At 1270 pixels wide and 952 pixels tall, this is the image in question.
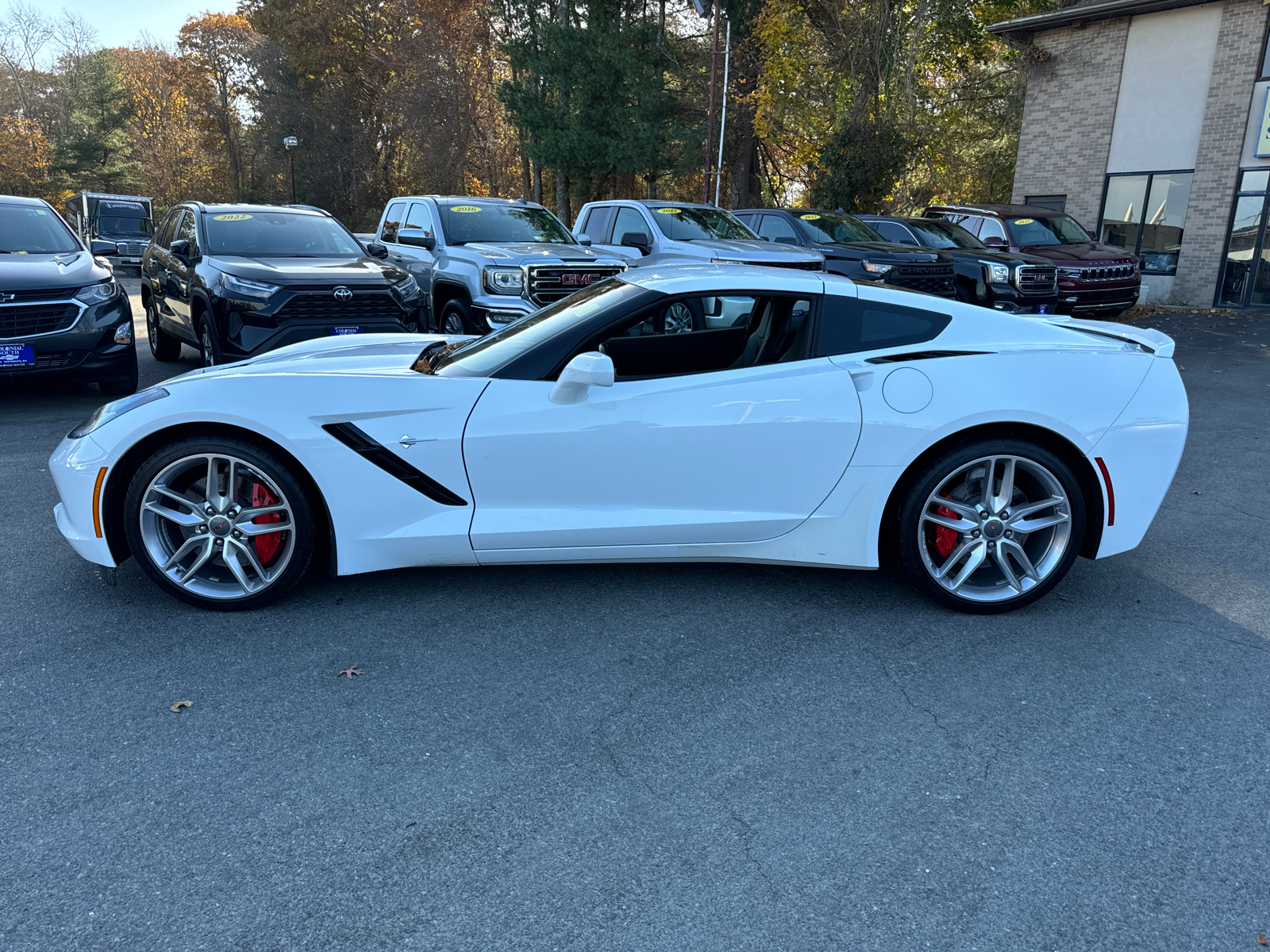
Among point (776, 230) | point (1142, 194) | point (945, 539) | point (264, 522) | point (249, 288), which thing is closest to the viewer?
point (264, 522)

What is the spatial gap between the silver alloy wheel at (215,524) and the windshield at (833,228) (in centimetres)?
1138

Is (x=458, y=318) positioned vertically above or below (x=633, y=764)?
above

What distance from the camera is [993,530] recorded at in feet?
12.8

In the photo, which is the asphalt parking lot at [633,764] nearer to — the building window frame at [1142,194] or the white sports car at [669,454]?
the white sports car at [669,454]

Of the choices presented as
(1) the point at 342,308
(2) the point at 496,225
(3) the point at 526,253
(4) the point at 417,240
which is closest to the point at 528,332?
(1) the point at 342,308

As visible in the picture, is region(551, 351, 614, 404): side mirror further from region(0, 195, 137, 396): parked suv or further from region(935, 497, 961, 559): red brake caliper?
region(0, 195, 137, 396): parked suv

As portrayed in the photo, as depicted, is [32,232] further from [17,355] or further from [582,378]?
[582,378]

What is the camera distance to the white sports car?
3.69 metres

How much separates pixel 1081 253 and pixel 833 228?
4.61m

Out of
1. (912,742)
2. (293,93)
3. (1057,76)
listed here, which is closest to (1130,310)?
(1057,76)

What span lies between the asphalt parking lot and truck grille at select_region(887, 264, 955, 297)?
8588 millimetres

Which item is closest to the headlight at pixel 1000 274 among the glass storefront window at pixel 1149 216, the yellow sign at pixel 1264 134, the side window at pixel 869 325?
the glass storefront window at pixel 1149 216

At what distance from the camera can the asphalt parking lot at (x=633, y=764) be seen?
223 cm

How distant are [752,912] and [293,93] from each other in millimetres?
Result: 52067
